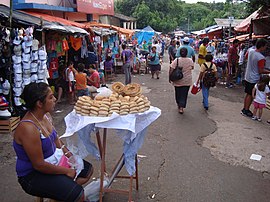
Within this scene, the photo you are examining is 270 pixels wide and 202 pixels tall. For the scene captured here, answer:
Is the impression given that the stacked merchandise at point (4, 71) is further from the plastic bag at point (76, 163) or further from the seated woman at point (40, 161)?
the seated woman at point (40, 161)

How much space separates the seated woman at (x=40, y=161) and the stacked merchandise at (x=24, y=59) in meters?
4.02

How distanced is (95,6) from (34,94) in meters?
14.7

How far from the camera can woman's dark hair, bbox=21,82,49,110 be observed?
275 cm

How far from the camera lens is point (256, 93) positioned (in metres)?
7.16

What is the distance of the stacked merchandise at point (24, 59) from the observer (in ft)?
21.1

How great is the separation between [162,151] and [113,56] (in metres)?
11.0

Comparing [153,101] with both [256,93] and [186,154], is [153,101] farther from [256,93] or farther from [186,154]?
[186,154]

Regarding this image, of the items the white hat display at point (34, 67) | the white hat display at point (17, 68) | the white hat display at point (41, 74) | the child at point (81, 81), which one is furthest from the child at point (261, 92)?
the white hat display at point (17, 68)

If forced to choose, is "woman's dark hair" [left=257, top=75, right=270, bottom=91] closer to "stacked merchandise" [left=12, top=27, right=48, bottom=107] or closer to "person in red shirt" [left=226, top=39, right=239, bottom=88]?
"person in red shirt" [left=226, top=39, right=239, bottom=88]

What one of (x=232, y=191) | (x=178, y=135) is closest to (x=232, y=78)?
(x=178, y=135)

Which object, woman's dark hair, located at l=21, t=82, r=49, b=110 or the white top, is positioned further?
the white top

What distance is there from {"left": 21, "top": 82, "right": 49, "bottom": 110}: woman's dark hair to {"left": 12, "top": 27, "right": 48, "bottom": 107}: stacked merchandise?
4.03m

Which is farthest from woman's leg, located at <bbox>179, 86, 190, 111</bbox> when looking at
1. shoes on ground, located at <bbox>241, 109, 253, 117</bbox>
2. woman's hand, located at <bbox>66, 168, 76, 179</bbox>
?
woman's hand, located at <bbox>66, 168, 76, 179</bbox>

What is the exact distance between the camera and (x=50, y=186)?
9.14 feet
